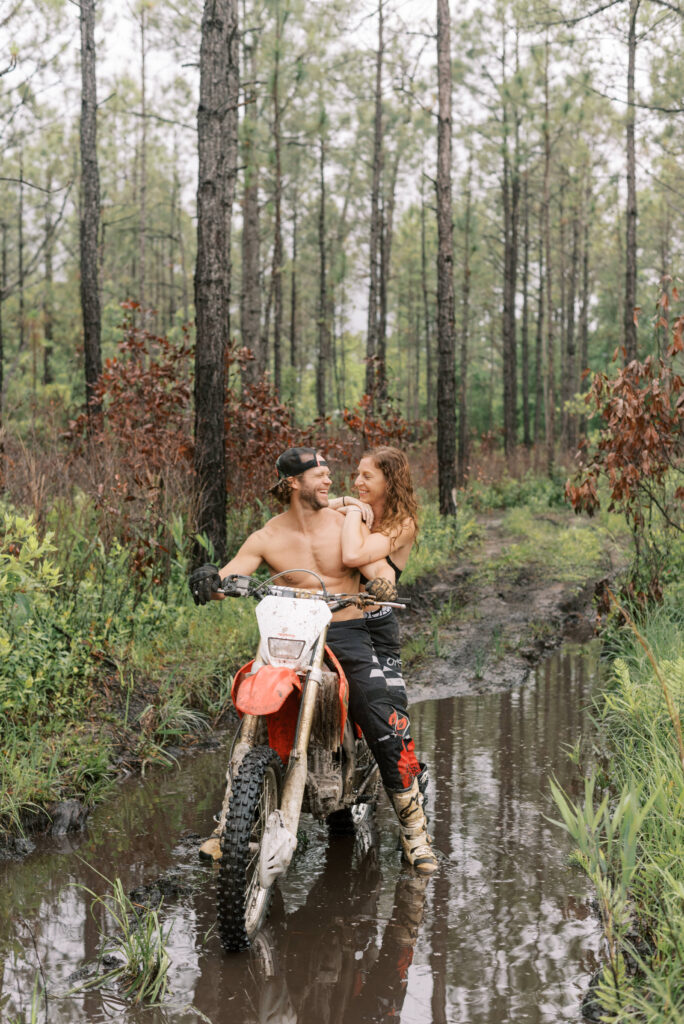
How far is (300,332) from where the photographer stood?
5131 cm

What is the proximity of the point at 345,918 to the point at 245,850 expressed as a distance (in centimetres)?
81

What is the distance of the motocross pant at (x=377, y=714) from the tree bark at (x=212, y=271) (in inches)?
182

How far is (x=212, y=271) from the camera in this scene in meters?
9.07

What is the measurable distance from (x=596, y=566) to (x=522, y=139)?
65.5 feet

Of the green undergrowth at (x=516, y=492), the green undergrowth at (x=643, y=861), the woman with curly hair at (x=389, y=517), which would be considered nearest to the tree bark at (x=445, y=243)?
the green undergrowth at (x=516, y=492)

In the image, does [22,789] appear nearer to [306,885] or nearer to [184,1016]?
[306,885]

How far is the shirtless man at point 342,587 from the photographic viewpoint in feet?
14.0

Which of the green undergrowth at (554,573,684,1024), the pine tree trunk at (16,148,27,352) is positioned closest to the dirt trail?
the green undergrowth at (554,573,684,1024)

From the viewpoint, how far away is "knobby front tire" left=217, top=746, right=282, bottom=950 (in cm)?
335

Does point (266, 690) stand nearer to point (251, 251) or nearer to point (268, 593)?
point (268, 593)

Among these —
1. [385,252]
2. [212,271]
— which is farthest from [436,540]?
[385,252]

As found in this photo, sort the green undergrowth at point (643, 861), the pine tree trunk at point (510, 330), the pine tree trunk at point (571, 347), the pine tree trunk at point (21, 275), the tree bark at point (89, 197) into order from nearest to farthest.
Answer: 1. the green undergrowth at point (643, 861)
2. the pine tree trunk at point (21, 275)
3. the tree bark at point (89, 197)
4. the pine tree trunk at point (510, 330)
5. the pine tree trunk at point (571, 347)

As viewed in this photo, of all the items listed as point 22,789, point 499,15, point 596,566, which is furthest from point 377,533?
point 499,15

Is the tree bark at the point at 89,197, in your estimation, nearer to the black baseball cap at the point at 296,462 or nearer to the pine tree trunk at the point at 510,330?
the black baseball cap at the point at 296,462
